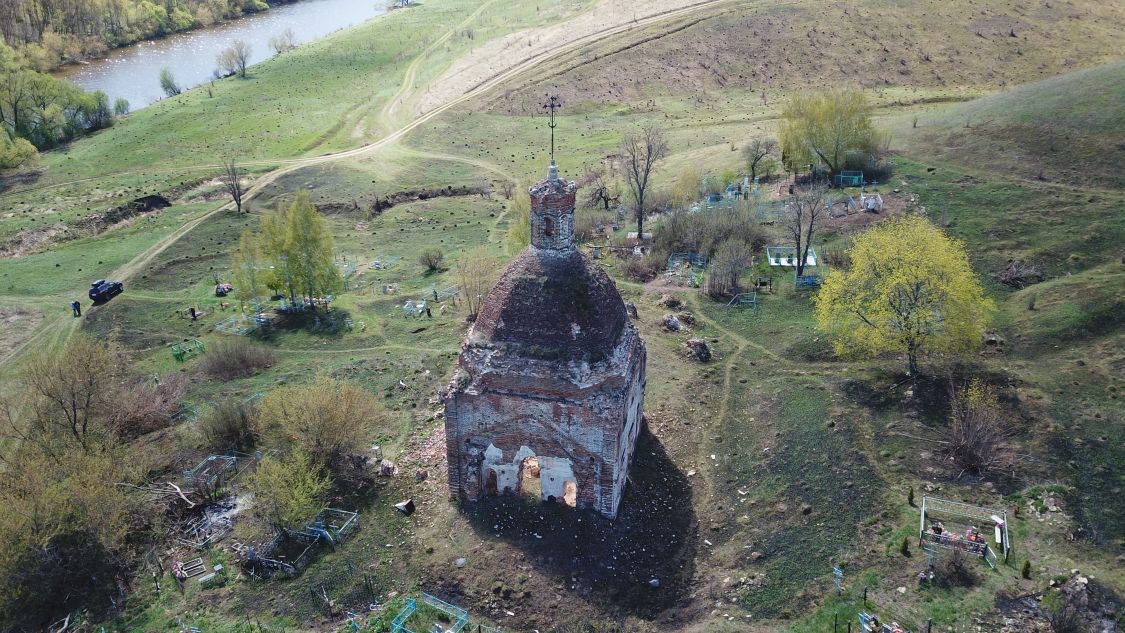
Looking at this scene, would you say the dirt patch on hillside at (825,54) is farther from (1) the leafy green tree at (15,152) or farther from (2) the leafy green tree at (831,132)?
(1) the leafy green tree at (15,152)

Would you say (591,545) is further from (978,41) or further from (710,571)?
(978,41)

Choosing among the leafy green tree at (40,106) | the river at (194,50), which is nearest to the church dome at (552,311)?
the leafy green tree at (40,106)

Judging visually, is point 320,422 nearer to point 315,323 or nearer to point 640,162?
point 315,323

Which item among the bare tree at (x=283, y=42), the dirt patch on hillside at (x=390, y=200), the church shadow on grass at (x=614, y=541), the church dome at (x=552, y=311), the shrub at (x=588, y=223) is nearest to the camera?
the church shadow on grass at (x=614, y=541)

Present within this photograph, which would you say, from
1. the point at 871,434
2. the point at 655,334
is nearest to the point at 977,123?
the point at 655,334

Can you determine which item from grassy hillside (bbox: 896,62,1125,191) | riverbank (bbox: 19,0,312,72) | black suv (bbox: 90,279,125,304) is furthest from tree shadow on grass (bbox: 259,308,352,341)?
riverbank (bbox: 19,0,312,72)

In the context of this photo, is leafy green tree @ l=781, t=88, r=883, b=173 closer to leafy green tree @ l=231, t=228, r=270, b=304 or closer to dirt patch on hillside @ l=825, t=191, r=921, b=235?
dirt patch on hillside @ l=825, t=191, r=921, b=235
